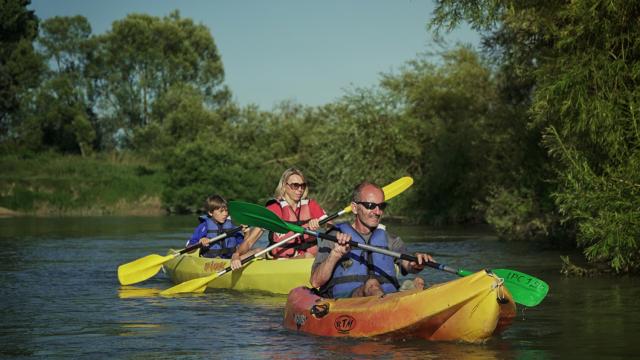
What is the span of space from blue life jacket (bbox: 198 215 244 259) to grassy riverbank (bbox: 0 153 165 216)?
75.8 feet

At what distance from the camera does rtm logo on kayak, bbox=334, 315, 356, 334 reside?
26.1ft

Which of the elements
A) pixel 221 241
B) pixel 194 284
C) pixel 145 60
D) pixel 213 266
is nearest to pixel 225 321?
pixel 194 284

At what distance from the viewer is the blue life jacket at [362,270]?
8328 mm

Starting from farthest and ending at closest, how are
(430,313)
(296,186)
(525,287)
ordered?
(296,186), (525,287), (430,313)

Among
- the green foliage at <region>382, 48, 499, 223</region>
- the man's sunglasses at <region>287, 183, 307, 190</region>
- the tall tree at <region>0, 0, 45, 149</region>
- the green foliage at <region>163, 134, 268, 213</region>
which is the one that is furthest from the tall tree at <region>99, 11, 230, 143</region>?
the man's sunglasses at <region>287, 183, 307, 190</region>

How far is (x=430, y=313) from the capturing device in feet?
24.9

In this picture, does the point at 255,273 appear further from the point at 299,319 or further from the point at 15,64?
the point at 15,64

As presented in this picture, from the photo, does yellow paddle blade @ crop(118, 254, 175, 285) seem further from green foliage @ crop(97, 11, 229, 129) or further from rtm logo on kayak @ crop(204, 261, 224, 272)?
green foliage @ crop(97, 11, 229, 129)

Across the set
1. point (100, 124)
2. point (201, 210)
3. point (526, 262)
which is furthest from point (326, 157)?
point (100, 124)

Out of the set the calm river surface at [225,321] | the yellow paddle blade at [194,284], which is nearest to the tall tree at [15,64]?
the calm river surface at [225,321]

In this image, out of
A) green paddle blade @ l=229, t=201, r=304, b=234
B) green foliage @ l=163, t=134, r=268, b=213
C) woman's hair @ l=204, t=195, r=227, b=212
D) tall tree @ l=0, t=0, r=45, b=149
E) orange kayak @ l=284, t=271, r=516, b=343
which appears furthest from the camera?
tall tree @ l=0, t=0, r=45, b=149

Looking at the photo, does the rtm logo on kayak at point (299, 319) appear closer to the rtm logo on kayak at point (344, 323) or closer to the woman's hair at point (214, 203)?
the rtm logo on kayak at point (344, 323)

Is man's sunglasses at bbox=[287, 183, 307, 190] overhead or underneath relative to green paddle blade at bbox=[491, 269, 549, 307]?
overhead

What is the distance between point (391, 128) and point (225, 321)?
64.4ft
